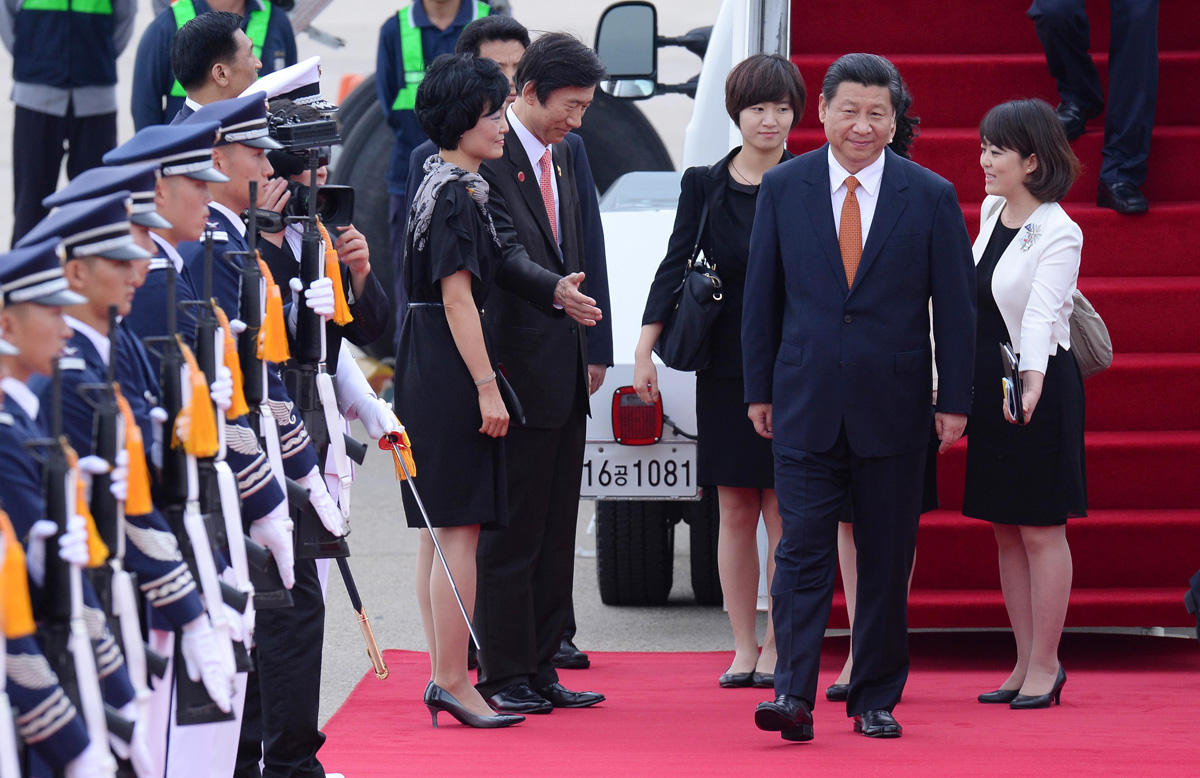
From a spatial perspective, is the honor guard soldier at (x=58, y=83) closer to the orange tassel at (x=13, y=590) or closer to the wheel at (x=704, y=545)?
the wheel at (x=704, y=545)

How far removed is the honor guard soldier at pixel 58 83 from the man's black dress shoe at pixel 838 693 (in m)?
4.30

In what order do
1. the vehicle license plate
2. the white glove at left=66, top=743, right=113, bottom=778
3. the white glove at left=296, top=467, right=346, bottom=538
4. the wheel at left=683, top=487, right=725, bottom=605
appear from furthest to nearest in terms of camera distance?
the wheel at left=683, top=487, right=725, bottom=605, the vehicle license plate, the white glove at left=296, top=467, right=346, bottom=538, the white glove at left=66, top=743, right=113, bottom=778

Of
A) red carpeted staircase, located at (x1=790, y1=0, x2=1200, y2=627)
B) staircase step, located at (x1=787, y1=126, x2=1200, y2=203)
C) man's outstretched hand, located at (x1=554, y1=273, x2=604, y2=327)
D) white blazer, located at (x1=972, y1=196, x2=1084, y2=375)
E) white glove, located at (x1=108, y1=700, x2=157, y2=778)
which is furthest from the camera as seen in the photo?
staircase step, located at (x1=787, y1=126, x2=1200, y2=203)

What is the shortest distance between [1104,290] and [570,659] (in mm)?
1965

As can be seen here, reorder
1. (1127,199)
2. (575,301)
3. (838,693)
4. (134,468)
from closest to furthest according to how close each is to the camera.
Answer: (134,468) < (575,301) < (838,693) < (1127,199)

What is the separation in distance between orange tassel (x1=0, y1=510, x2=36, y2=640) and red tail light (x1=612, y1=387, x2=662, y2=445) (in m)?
2.90

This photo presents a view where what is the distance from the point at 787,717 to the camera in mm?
3537

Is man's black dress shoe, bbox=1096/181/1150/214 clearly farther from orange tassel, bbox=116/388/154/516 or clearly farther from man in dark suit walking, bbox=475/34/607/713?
orange tassel, bbox=116/388/154/516

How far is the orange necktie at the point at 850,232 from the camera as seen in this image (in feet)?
12.2

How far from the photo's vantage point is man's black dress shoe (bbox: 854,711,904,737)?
3.65 meters

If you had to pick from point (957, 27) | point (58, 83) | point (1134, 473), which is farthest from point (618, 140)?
point (1134, 473)

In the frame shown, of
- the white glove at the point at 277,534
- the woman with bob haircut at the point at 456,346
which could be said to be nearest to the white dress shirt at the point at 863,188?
the woman with bob haircut at the point at 456,346

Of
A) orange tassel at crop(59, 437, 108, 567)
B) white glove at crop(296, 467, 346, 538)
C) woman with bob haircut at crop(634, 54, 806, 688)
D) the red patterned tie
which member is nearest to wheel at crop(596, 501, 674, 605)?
woman with bob haircut at crop(634, 54, 806, 688)

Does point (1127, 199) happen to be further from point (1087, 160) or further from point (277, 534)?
point (277, 534)
